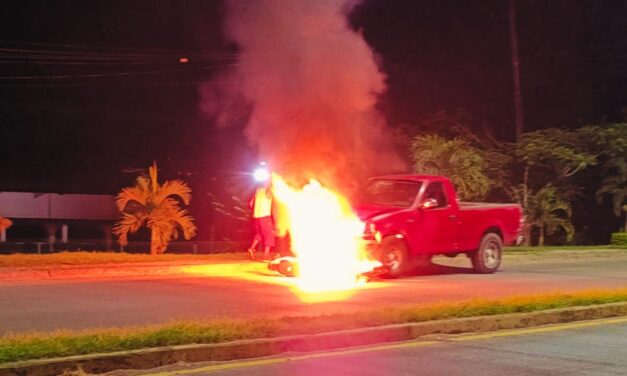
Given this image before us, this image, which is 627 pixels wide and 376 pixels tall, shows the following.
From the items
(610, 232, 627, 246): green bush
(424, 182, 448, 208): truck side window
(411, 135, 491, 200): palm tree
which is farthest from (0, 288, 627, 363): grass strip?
(610, 232, 627, 246): green bush

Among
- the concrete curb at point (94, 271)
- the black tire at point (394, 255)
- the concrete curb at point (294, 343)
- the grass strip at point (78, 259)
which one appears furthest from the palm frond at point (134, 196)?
the concrete curb at point (294, 343)

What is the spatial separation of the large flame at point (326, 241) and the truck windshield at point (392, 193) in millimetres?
724

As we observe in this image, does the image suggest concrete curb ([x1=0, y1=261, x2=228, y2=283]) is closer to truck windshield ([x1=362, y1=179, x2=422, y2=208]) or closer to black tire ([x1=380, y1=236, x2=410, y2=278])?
truck windshield ([x1=362, y1=179, x2=422, y2=208])

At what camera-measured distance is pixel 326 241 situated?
14.0 m

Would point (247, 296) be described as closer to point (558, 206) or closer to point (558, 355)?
point (558, 355)

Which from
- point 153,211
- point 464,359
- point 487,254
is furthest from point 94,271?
point 464,359

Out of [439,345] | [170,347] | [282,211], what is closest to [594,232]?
[282,211]

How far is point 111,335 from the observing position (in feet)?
23.7

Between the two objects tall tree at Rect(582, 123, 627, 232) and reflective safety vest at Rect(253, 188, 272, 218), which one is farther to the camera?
tall tree at Rect(582, 123, 627, 232)

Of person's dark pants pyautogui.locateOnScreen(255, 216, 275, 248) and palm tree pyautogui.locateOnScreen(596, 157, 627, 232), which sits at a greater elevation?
palm tree pyautogui.locateOnScreen(596, 157, 627, 232)

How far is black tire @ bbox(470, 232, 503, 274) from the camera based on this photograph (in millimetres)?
15977

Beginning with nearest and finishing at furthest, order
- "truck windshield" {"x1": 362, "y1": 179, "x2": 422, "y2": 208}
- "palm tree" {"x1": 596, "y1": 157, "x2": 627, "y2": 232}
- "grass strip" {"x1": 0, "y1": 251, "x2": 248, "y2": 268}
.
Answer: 1. "grass strip" {"x1": 0, "y1": 251, "x2": 248, "y2": 268}
2. "truck windshield" {"x1": 362, "y1": 179, "x2": 422, "y2": 208}
3. "palm tree" {"x1": 596, "y1": 157, "x2": 627, "y2": 232}

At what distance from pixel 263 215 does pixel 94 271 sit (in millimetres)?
3635

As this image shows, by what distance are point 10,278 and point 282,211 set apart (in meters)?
5.31
